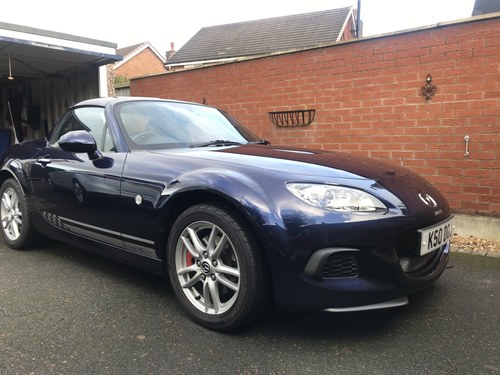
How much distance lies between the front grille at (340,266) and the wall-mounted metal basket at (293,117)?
383cm

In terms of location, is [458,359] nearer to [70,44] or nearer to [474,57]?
[474,57]

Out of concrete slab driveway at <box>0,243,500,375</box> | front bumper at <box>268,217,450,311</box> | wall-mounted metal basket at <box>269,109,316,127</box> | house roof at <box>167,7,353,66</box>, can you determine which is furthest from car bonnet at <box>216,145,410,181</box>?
house roof at <box>167,7,353,66</box>

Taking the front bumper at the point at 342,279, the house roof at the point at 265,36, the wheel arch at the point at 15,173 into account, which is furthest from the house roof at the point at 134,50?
the front bumper at the point at 342,279

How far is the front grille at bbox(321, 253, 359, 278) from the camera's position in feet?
7.12

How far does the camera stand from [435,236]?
2.47 m

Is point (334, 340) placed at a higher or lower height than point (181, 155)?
lower

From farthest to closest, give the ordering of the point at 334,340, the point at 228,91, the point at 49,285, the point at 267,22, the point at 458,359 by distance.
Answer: the point at 267,22 → the point at 228,91 → the point at 49,285 → the point at 334,340 → the point at 458,359

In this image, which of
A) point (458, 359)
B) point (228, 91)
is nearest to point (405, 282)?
point (458, 359)

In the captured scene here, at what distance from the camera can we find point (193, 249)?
8.43 ft

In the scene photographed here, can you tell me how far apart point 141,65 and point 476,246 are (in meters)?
36.2

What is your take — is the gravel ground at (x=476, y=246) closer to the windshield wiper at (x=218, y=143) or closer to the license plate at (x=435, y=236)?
the license plate at (x=435, y=236)

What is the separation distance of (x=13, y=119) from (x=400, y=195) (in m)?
9.24

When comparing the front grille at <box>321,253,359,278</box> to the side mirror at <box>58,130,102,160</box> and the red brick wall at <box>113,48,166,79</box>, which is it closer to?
the side mirror at <box>58,130,102,160</box>

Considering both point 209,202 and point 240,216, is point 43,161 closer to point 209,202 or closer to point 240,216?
point 209,202
